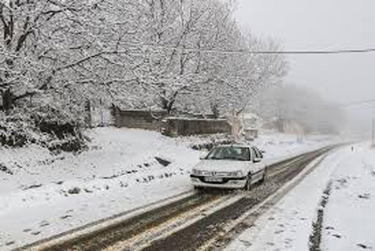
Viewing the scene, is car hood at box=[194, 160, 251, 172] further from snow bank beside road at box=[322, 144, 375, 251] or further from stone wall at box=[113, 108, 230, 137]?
stone wall at box=[113, 108, 230, 137]

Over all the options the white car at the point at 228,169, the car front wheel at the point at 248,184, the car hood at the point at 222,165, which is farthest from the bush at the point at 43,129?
the car front wheel at the point at 248,184

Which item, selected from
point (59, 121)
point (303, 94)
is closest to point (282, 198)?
point (59, 121)

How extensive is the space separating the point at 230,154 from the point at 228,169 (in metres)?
1.84

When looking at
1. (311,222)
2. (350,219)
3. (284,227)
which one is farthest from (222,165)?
(284,227)

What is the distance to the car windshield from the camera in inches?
663

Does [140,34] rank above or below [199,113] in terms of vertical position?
above

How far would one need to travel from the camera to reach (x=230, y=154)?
17.1 meters

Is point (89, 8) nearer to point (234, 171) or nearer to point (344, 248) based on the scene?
point (234, 171)

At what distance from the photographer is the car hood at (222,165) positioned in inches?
601

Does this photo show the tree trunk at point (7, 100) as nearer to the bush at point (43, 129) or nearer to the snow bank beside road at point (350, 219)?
the bush at point (43, 129)

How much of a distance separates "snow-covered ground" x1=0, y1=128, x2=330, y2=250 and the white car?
3.15ft

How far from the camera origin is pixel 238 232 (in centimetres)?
927

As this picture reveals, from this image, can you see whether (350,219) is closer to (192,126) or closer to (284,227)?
(284,227)

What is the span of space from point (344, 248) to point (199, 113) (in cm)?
3295
